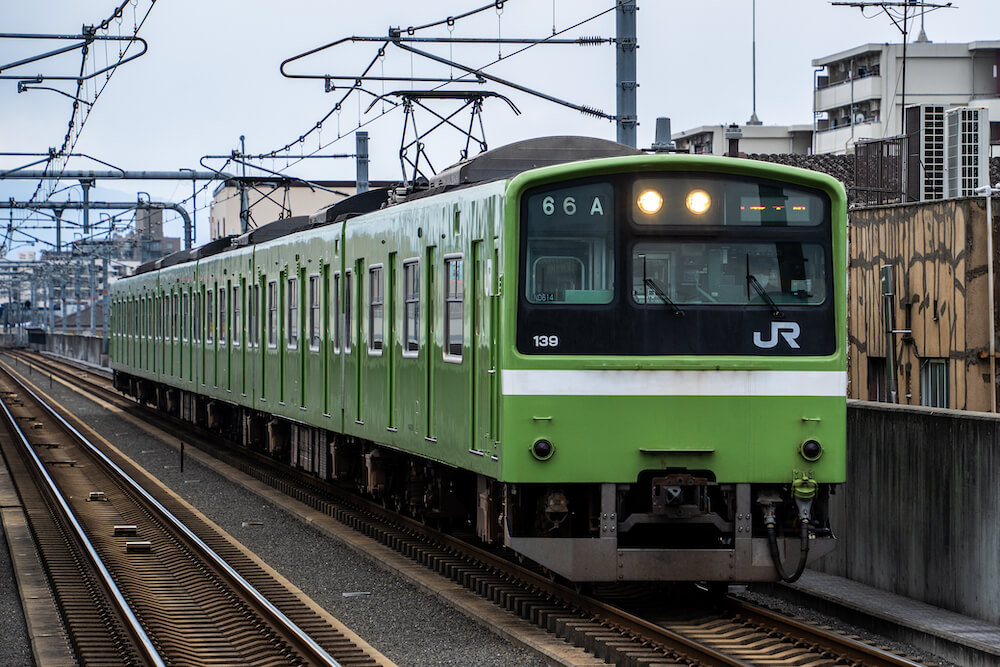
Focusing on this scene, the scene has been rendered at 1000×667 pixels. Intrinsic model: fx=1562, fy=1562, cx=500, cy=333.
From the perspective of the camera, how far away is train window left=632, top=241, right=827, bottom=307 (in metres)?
9.41

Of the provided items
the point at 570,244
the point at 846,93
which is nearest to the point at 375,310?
the point at 570,244

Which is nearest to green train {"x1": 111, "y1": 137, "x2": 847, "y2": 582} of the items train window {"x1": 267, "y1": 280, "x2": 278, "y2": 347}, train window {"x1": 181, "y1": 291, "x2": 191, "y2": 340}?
train window {"x1": 267, "y1": 280, "x2": 278, "y2": 347}

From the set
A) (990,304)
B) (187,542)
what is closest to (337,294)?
(187,542)

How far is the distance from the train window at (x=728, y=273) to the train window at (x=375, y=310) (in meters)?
4.33

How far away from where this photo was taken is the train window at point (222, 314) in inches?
883

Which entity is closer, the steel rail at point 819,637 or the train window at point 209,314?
the steel rail at point 819,637

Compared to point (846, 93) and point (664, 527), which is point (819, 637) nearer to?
point (664, 527)

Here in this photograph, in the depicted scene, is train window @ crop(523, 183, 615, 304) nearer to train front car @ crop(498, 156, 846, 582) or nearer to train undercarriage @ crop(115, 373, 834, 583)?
train front car @ crop(498, 156, 846, 582)

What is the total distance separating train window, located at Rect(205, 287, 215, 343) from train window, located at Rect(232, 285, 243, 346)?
1.74 m

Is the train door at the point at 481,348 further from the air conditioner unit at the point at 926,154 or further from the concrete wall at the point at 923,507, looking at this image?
the air conditioner unit at the point at 926,154

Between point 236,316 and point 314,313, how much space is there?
533cm

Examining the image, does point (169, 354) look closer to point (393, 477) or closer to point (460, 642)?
point (393, 477)

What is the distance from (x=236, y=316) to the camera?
21547 millimetres

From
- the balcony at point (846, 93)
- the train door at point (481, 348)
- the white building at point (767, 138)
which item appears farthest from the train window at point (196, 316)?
the white building at point (767, 138)
